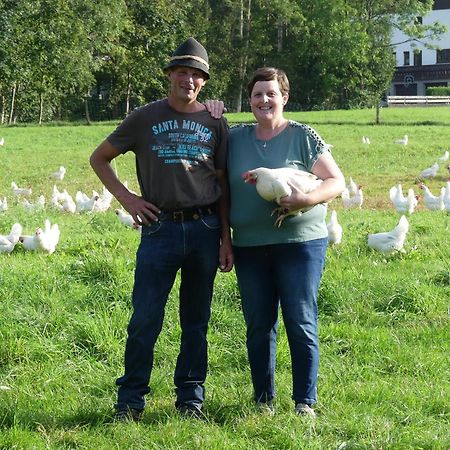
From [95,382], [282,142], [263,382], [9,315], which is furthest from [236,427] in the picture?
[9,315]

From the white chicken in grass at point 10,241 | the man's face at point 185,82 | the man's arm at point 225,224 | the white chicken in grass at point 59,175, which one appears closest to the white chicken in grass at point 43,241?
the white chicken in grass at point 10,241

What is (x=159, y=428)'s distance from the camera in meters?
4.16

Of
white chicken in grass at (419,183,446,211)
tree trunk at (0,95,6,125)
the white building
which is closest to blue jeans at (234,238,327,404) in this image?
white chicken in grass at (419,183,446,211)

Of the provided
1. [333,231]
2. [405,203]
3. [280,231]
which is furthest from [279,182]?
[405,203]

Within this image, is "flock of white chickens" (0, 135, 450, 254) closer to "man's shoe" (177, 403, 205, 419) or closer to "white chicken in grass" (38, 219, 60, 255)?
"white chicken in grass" (38, 219, 60, 255)

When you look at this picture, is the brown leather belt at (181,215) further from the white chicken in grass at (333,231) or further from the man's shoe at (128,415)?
the white chicken in grass at (333,231)

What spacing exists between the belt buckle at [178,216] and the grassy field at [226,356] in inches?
42.1

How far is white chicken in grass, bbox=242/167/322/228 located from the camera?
381cm

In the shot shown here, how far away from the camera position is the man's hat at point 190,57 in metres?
4.06

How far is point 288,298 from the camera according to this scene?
161 inches

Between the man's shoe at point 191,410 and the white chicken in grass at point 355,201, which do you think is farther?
the white chicken in grass at point 355,201

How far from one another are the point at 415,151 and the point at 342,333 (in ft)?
52.5

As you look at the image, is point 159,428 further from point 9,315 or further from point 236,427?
point 9,315

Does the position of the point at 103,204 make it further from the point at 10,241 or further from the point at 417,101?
the point at 417,101
